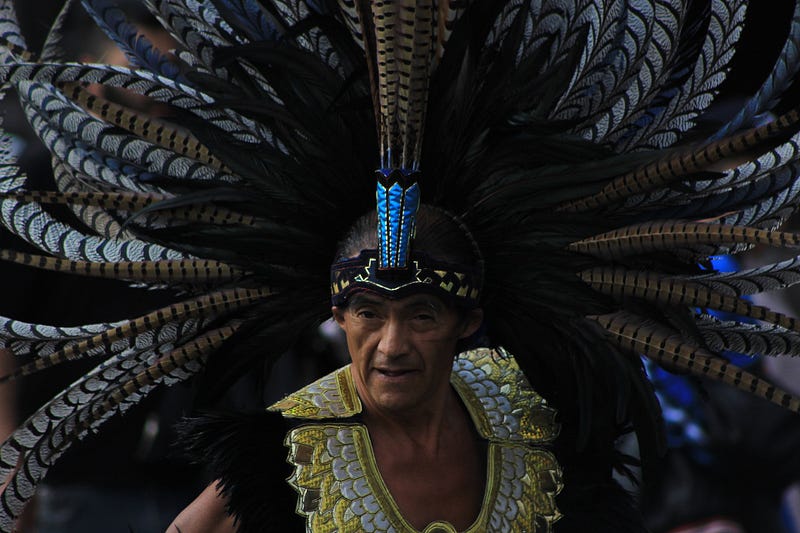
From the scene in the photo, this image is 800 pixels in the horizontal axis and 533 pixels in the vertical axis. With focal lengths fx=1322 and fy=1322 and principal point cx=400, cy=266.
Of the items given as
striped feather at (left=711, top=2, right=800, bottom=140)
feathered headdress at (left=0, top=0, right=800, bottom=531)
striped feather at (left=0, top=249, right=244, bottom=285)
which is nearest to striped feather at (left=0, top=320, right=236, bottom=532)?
feathered headdress at (left=0, top=0, right=800, bottom=531)

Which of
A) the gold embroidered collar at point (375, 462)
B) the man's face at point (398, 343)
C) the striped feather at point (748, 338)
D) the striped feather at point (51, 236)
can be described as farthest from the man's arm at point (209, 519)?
the striped feather at point (748, 338)

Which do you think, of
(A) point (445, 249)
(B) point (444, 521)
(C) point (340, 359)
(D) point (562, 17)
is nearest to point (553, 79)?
(D) point (562, 17)

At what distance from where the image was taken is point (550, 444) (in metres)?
3.82

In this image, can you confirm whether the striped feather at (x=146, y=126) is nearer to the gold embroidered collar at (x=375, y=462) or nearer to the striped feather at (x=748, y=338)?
the gold embroidered collar at (x=375, y=462)

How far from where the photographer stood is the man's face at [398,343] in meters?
3.46

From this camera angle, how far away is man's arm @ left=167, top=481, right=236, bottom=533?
3500mm

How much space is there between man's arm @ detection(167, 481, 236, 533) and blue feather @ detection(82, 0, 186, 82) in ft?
3.86

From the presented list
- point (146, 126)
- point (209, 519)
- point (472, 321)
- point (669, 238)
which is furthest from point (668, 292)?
point (146, 126)

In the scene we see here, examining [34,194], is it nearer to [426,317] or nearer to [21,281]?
[426,317]

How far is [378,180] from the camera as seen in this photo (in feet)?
11.3

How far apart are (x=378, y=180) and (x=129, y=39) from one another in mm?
897

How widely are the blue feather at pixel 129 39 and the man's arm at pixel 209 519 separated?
3.86ft

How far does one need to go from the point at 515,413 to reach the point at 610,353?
1.29 ft

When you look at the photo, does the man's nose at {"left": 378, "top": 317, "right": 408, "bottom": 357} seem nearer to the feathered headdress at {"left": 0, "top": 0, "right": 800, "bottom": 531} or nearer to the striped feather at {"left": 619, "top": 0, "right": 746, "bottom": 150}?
the feathered headdress at {"left": 0, "top": 0, "right": 800, "bottom": 531}
